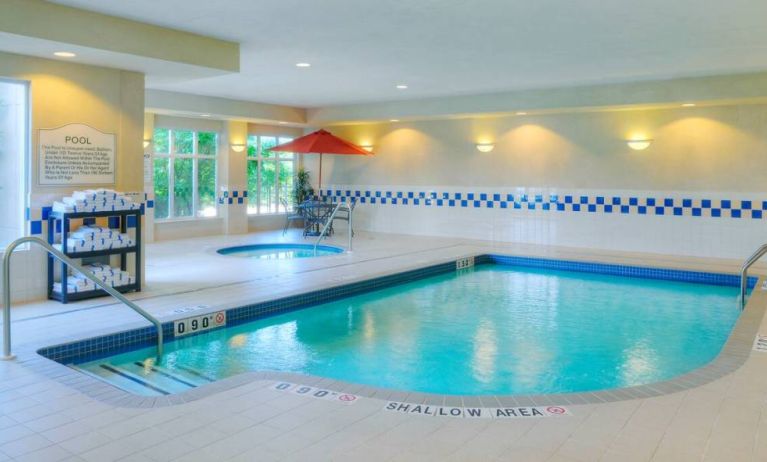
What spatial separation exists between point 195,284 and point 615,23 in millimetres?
4828

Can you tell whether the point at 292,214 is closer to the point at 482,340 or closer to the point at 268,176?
the point at 268,176

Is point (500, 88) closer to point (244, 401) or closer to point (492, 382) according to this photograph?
point (492, 382)

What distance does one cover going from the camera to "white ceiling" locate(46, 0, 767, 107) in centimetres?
503

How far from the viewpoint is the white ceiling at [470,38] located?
198 inches

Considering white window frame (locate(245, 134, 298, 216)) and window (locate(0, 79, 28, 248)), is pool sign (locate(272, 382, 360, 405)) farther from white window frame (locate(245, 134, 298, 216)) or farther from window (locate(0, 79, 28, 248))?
white window frame (locate(245, 134, 298, 216))

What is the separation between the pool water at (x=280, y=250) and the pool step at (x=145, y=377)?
5.45 m

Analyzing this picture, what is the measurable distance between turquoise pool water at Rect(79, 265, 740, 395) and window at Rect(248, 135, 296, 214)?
20.0 feet

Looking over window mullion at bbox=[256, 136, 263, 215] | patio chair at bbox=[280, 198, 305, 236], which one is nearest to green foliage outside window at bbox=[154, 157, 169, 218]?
window mullion at bbox=[256, 136, 263, 215]

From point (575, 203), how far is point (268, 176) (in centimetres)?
632

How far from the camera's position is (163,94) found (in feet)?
32.1

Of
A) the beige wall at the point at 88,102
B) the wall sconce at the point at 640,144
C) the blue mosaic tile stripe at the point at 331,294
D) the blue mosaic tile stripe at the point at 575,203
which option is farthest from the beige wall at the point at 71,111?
the wall sconce at the point at 640,144

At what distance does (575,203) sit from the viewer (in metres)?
10.2

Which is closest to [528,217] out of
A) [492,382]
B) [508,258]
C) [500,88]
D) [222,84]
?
[508,258]

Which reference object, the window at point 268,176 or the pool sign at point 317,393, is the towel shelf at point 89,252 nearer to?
the pool sign at point 317,393
